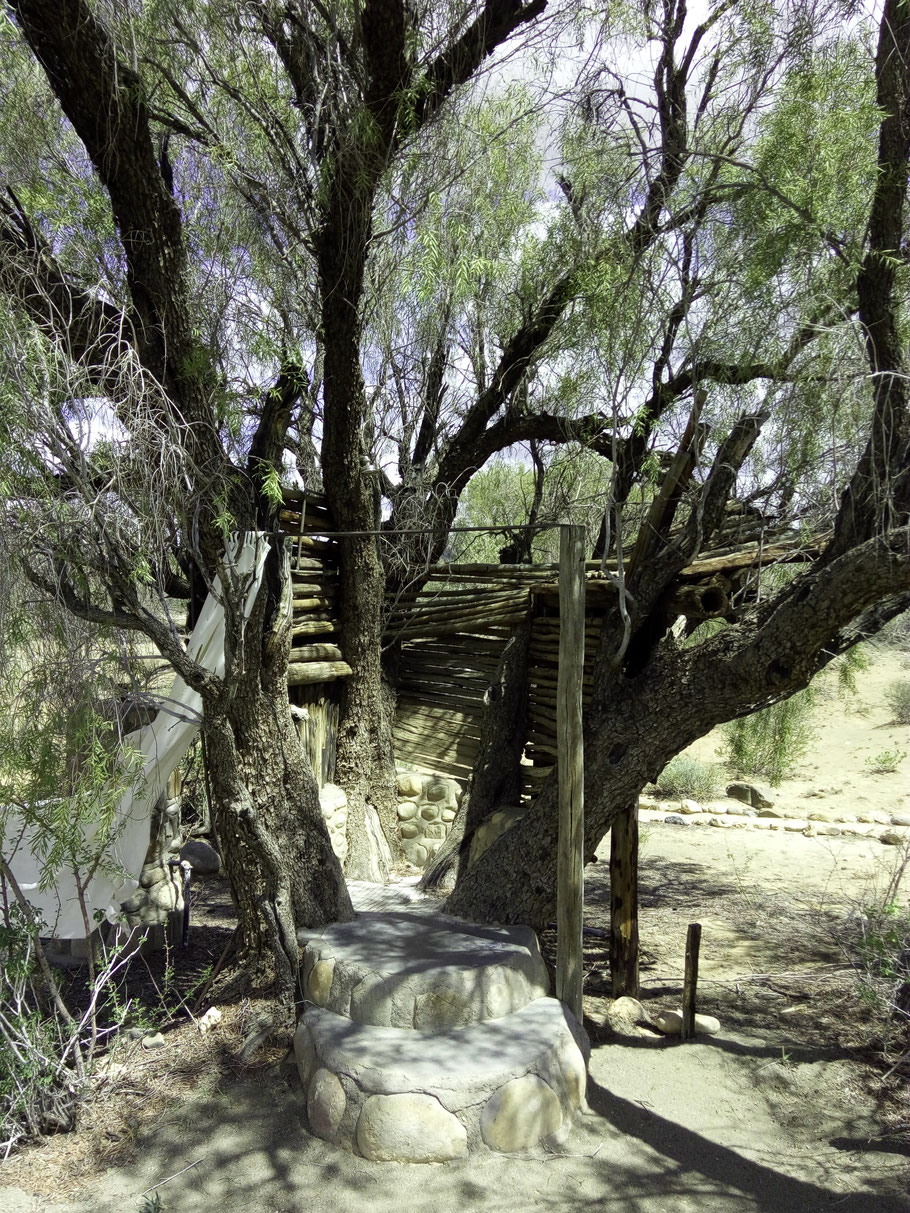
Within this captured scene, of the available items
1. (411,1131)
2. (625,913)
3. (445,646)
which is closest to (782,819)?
(445,646)

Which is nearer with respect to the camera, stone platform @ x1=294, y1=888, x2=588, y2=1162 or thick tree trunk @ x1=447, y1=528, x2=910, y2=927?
stone platform @ x1=294, y1=888, x2=588, y2=1162

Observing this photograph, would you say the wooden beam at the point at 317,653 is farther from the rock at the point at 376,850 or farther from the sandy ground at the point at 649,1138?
the sandy ground at the point at 649,1138

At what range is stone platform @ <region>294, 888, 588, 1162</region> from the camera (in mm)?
3547

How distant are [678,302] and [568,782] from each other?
287 cm

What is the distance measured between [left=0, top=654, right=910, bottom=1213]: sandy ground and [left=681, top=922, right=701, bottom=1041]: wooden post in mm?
94

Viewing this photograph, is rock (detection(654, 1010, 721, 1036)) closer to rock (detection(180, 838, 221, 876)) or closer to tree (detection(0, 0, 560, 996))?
tree (detection(0, 0, 560, 996))

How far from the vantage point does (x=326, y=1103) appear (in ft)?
12.1

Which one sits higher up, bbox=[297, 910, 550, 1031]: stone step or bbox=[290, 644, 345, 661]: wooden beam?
bbox=[290, 644, 345, 661]: wooden beam

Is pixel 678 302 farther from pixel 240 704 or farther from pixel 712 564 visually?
pixel 240 704

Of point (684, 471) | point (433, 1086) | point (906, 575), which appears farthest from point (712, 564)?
point (433, 1086)

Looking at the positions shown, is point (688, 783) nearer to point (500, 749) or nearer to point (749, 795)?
point (749, 795)

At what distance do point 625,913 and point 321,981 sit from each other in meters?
1.70

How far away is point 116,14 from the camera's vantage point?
4098 mm

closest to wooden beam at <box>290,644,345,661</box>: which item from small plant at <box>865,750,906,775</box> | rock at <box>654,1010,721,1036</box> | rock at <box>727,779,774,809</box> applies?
rock at <box>654,1010,721,1036</box>
